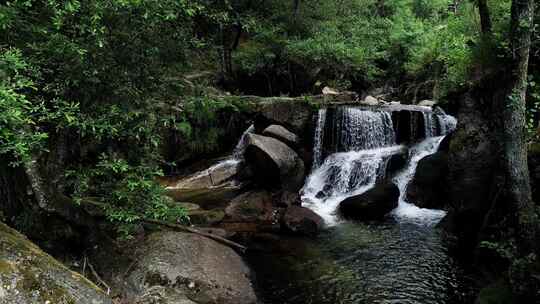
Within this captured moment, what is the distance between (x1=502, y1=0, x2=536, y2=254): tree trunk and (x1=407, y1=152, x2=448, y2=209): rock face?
7.01m

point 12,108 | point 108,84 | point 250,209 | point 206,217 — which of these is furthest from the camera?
point 250,209

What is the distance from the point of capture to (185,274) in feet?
24.8

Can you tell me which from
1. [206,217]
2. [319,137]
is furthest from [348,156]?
[206,217]

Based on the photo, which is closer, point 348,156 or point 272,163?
point 272,163

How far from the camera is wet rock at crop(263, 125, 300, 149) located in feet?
55.2

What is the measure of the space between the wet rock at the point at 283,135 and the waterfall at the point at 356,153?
1.65m

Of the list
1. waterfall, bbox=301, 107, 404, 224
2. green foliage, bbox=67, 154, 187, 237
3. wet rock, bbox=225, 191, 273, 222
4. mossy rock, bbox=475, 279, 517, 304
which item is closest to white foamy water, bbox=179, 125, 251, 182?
wet rock, bbox=225, 191, 273, 222

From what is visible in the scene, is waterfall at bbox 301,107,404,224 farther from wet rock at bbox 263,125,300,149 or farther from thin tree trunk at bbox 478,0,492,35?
thin tree trunk at bbox 478,0,492,35

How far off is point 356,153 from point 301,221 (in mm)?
6855

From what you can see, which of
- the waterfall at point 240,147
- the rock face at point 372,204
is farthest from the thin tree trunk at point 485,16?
the waterfall at point 240,147

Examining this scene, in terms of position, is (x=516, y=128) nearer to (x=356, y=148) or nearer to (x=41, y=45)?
(x=41, y=45)

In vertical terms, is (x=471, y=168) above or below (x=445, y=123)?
below

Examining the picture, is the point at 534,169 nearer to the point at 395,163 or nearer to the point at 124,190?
the point at 124,190

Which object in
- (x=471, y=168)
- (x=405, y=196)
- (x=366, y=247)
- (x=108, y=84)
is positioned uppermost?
(x=108, y=84)
